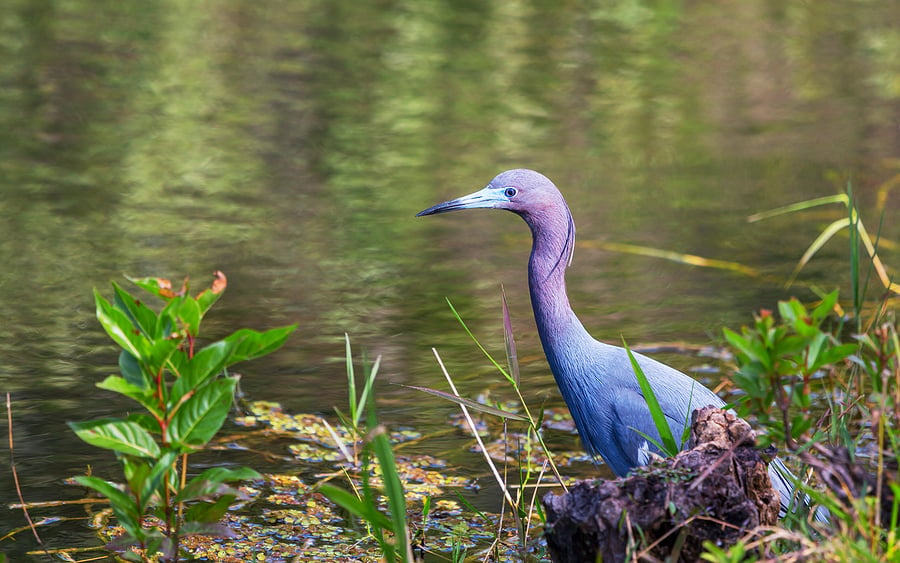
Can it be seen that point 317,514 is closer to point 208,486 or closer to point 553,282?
point 553,282

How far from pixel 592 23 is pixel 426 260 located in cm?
852

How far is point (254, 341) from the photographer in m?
2.90

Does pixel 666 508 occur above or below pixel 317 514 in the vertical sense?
above

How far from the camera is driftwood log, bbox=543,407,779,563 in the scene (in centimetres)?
309

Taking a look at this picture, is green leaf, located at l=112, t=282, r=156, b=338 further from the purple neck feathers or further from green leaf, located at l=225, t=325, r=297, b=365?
the purple neck feathers

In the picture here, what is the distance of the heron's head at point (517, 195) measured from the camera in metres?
4.77

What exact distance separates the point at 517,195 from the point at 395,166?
5091 mm

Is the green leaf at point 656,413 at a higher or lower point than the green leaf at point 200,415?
lower

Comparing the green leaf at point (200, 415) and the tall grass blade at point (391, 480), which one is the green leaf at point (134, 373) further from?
the tall grass blade at point (391, 480)

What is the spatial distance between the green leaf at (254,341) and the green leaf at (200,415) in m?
0.09

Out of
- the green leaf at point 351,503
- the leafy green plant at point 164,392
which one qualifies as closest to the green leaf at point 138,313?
the leafy green plant at point 164,392

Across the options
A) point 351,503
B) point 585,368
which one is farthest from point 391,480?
point 585,368

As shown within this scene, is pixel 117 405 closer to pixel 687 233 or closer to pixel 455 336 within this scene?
pixel 455 336

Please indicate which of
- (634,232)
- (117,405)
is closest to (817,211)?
(634,232)
